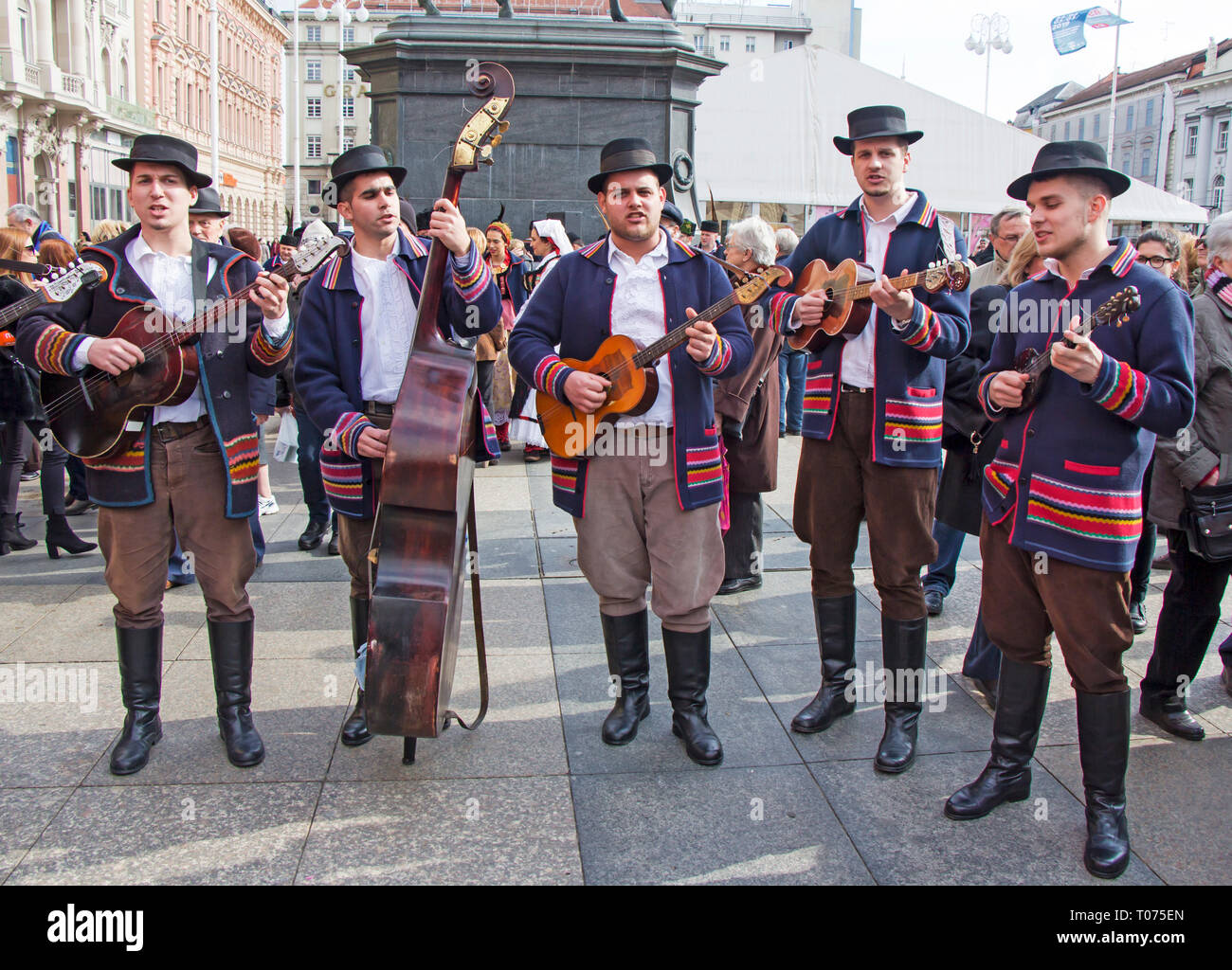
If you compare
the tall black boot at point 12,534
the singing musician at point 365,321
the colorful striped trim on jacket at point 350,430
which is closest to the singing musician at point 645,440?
the singing musician at point 365,321

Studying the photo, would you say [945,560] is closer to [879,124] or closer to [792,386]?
[879,124]

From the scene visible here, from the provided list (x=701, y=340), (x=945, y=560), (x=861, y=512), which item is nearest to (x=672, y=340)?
(x=701, y=340)

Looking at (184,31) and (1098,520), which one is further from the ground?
(184,31)

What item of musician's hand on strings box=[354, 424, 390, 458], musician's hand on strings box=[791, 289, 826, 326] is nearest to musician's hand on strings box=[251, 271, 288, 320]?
musician's hand on strings box=[354, 424, 390, 458]

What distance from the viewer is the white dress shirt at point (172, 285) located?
12.6ft

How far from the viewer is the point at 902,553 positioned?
13.0 feet

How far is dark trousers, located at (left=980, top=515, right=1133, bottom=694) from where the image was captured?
3244 mm

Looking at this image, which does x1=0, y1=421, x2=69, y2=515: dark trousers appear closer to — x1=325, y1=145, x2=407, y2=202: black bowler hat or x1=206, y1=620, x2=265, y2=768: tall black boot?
x1=206, y1=620, x2=265, y2=768: tall black boot

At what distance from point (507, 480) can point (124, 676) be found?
475 cm

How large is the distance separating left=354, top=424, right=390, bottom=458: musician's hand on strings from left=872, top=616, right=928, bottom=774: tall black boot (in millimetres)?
2008

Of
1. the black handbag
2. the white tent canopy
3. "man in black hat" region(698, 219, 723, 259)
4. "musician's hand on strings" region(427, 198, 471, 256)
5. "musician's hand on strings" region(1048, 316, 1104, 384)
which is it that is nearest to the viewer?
"musician's hand on strings" region(1048, 316, 1104, 384)

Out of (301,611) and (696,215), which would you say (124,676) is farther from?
(696,215)
